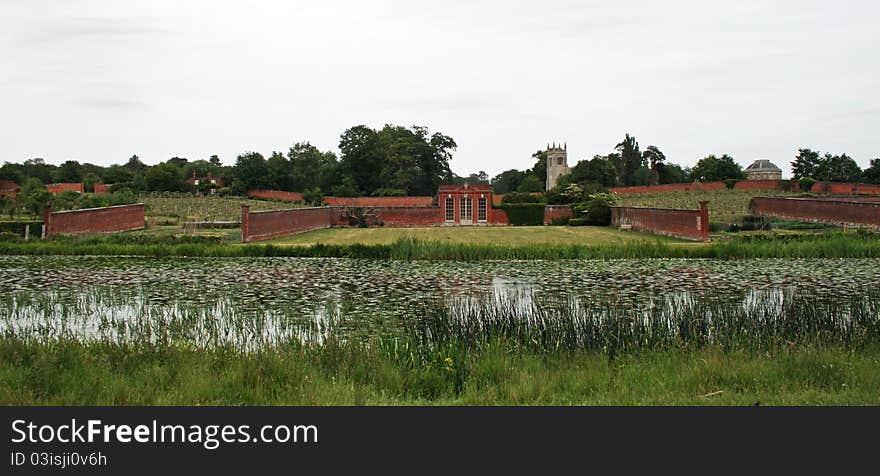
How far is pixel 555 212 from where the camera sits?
3875 cm

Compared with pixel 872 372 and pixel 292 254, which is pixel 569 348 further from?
pixel 292 254

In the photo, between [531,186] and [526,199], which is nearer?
[526,199]

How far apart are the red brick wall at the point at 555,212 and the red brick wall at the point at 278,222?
12.2 m

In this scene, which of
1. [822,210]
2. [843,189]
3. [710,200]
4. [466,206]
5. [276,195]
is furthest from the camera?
[276,195]

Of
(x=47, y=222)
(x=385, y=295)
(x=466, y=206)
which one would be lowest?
(x=385, y=295)

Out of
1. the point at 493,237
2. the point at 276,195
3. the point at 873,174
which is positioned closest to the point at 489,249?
the point at 493,237

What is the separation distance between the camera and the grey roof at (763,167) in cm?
8769

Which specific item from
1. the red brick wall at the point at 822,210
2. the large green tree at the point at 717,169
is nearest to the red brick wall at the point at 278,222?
the red brick wall at the point at 822,210

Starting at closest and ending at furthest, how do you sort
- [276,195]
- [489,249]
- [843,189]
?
[489,249] → [843,189] → [276,195]

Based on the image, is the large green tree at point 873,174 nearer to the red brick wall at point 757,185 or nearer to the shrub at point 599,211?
the red brick wall at point 757,185

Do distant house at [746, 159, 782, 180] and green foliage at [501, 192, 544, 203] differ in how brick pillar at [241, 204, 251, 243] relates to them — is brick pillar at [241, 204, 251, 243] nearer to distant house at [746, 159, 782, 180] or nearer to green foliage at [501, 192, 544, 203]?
green foliage at [501, 192, 544, 203]

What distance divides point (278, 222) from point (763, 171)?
76.1m

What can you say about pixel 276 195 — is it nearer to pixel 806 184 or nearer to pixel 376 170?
pixel 376 170
